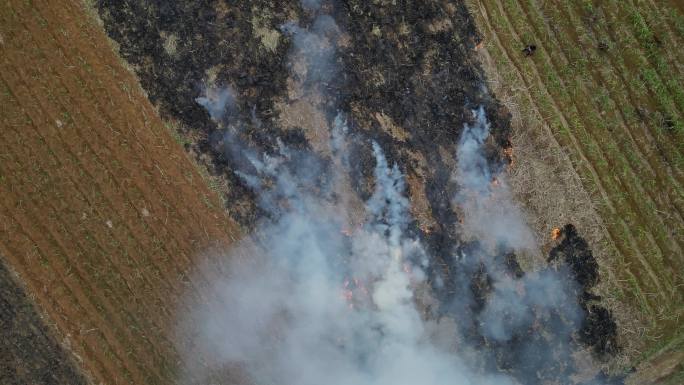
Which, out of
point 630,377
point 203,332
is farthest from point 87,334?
point 630,377

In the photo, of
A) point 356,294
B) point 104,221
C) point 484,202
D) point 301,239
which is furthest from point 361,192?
point 104,221

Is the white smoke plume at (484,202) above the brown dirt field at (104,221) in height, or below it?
below

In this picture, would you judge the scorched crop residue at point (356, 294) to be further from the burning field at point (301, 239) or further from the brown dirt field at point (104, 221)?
the brown dirt field at point (104, 221)

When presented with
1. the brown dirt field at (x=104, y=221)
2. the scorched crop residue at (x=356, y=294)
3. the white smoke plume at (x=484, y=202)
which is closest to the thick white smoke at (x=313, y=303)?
the scorched crop residue at (x=356, y=294)

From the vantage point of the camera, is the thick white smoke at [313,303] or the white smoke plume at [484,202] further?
the white smoke plume at [484,202]

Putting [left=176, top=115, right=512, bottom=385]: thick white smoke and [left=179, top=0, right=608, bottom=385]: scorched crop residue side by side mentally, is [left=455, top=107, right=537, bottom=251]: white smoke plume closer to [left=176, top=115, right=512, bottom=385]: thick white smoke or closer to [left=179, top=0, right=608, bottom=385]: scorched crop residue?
[left=179, top=0, right=608, bottom=385]: scorched crop residue

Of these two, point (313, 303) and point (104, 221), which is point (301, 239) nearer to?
point (313, 303)

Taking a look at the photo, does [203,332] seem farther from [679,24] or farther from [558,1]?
[679,24]
